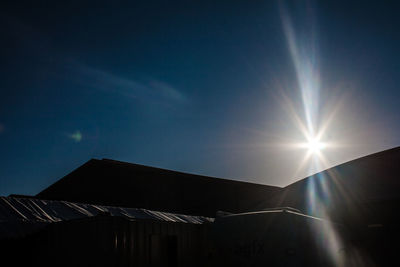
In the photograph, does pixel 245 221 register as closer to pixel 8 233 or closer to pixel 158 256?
pixel 158 256

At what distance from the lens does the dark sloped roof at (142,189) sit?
20625 mm

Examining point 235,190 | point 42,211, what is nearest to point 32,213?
point 42,211

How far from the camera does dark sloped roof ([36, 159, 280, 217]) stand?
20.6 meters

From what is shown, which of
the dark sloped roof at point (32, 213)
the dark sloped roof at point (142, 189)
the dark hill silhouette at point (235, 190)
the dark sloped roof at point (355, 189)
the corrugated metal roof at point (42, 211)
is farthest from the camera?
the dark sloped roof at point (142, 189)

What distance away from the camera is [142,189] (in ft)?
71.4

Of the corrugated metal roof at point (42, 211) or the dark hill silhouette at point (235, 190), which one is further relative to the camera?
the dark hill silhouette at point (235, 190)

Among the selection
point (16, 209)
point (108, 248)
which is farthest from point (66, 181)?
point (108, 248)

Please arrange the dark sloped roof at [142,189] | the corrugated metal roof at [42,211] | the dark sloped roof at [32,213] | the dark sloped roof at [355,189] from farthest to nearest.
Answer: the dark sloped roof at [142,189] → the dark sloped roof at [355,189] → the corrugated metal roof at [42,211] → the dark sloped roof at [32,213]

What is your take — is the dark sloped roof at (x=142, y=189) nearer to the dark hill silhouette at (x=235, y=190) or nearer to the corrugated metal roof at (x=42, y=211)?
the dark hill silhouette at (x=235, y=190)

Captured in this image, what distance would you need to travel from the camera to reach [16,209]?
8.87 meters

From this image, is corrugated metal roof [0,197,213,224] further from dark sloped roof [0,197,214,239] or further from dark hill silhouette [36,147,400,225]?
dark hill silhouette [36,147,400,225]

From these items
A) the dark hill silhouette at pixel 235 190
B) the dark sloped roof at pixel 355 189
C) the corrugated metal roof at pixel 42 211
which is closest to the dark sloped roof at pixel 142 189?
the dark hill silhouette at pixel 235 190

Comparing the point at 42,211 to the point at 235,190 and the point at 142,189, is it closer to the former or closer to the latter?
the point at 142,189

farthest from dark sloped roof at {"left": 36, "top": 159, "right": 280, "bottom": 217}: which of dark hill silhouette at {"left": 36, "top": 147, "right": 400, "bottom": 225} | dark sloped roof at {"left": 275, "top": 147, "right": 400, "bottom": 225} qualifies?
dark sloped roof at {"left": 275, "top": 147, "right": 400, "bottom": 225}
